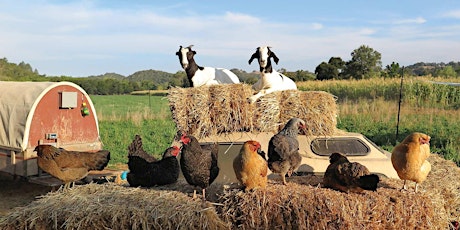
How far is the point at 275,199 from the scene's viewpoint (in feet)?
13.6

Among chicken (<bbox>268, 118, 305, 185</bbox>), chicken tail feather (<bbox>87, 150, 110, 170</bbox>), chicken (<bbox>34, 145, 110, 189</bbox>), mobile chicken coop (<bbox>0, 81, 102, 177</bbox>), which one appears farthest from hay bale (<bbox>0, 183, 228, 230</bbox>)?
mobile chicken coop (<bbox>0, 81, 102, 177</bbox>)

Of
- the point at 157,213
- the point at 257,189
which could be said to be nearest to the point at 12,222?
the point at 157,213

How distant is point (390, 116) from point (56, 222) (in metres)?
17.6

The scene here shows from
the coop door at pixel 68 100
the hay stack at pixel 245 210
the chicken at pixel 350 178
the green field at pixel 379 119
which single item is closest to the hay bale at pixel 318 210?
the hay stack at pixel 245 210

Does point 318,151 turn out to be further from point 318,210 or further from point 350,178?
point 318,210

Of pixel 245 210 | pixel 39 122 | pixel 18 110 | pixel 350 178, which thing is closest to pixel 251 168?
pixel 245 210

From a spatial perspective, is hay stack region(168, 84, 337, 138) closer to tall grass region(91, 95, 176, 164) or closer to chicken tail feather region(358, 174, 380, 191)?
chicken tail feather region(358, 174, 380, 191)

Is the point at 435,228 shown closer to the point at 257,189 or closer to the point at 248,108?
the point at 257,189

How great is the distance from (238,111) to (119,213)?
2276mm

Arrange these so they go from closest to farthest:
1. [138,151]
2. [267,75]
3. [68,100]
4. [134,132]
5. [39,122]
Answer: [138,151] < [267,75] < [39,122] < [68,100] < [134,132]

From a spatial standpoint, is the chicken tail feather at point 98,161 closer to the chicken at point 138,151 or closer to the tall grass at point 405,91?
the chicken at point 138,151

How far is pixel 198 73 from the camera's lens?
7504 mm

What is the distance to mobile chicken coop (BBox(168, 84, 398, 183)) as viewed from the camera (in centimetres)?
576

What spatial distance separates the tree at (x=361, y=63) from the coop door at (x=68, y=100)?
118ft
